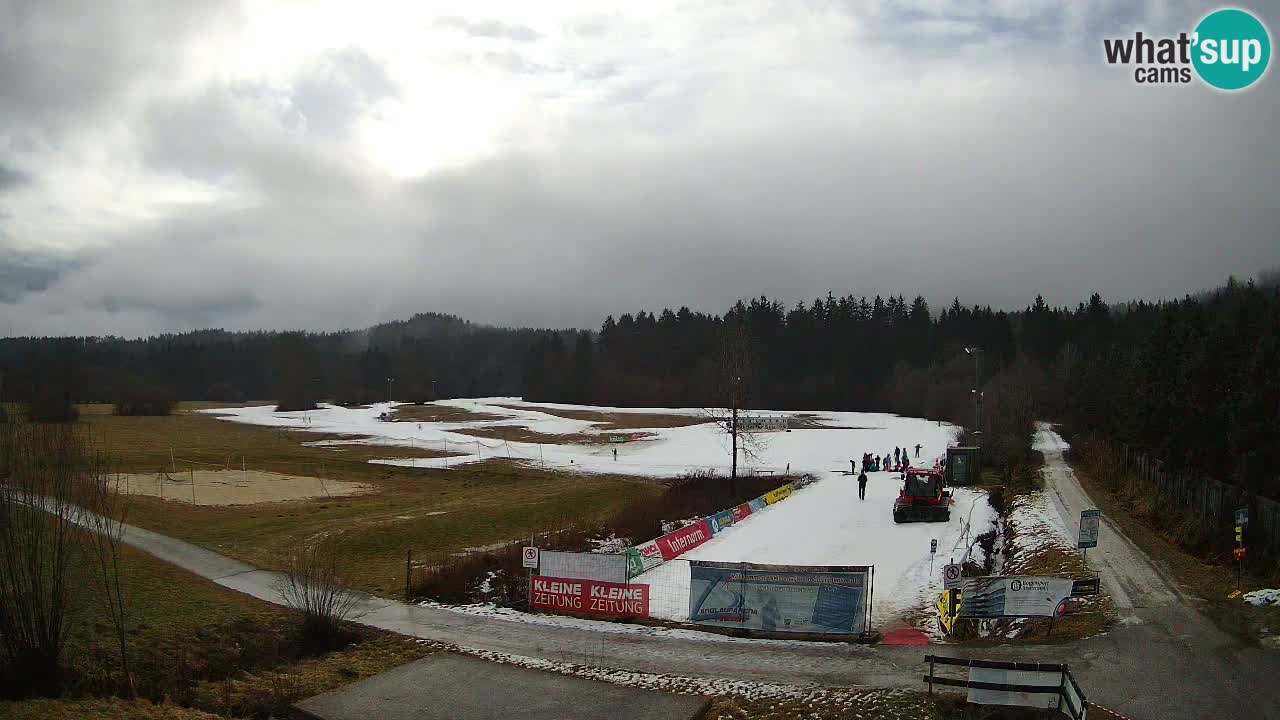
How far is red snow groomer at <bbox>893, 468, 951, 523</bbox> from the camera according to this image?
34375 mm

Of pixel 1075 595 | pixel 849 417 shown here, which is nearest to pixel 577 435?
pixel 849 417

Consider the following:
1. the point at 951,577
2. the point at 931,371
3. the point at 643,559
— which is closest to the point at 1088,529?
the point at 951,577

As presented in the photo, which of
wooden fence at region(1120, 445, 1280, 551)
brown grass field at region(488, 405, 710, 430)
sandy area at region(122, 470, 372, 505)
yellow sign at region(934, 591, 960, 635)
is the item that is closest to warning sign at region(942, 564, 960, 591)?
yellow sign at region(934, 591, 960, 635)

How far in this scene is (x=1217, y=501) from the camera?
27.4m

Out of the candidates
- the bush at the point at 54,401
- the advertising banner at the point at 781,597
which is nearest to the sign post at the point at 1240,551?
the advertising banner at the point at 781,597

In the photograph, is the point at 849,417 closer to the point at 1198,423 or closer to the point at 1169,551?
the point at 1198,423

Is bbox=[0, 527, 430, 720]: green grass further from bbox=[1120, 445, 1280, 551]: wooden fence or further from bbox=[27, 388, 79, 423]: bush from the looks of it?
bbox=[27, 388, 79, 423]: bush

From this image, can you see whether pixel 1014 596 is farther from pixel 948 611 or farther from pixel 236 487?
pixel 236 487

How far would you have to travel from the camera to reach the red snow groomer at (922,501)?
34.4 m

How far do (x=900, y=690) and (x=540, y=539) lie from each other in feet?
56.9

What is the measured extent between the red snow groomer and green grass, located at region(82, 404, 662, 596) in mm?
14082

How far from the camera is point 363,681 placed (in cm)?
1468

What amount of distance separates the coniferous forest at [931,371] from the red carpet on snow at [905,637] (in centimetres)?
1530

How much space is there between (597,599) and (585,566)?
0.92 m
